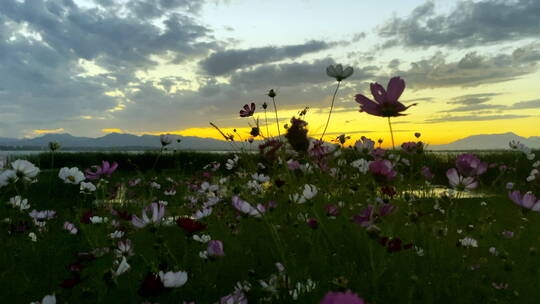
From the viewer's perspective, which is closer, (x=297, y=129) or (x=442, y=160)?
(x=297, y=129)

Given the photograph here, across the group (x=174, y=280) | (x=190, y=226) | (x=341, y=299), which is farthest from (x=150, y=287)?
(x=341, y=299)

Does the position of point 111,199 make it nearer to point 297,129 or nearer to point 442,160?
point 297,129

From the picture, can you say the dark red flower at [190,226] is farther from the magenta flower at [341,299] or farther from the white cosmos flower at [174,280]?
the magenta flower at [341,299]

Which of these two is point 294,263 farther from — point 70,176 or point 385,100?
point 70,176

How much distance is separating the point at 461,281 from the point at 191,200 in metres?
3.31

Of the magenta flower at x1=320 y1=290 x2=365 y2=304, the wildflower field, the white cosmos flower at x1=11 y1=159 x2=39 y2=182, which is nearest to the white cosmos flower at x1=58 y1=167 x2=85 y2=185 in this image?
the wildflower field

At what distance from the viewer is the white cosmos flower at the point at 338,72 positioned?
7.52ft

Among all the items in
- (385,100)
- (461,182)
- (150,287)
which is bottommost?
(150,287)

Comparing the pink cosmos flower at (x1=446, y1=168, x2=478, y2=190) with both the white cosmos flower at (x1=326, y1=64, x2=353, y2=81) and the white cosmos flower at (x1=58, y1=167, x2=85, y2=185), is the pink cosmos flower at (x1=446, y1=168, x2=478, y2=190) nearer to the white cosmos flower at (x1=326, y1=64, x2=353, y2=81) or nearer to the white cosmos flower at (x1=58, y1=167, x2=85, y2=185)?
the white cosmos flower at (x1=326, y1=64, x2=353, y2=81)

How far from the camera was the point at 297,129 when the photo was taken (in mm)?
3350

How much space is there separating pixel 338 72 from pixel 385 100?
103cm

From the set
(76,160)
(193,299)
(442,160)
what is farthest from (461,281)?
(76,160)

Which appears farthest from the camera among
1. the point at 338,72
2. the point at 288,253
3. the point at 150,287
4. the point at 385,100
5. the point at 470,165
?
the point at 338,72

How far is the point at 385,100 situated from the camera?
131cm
